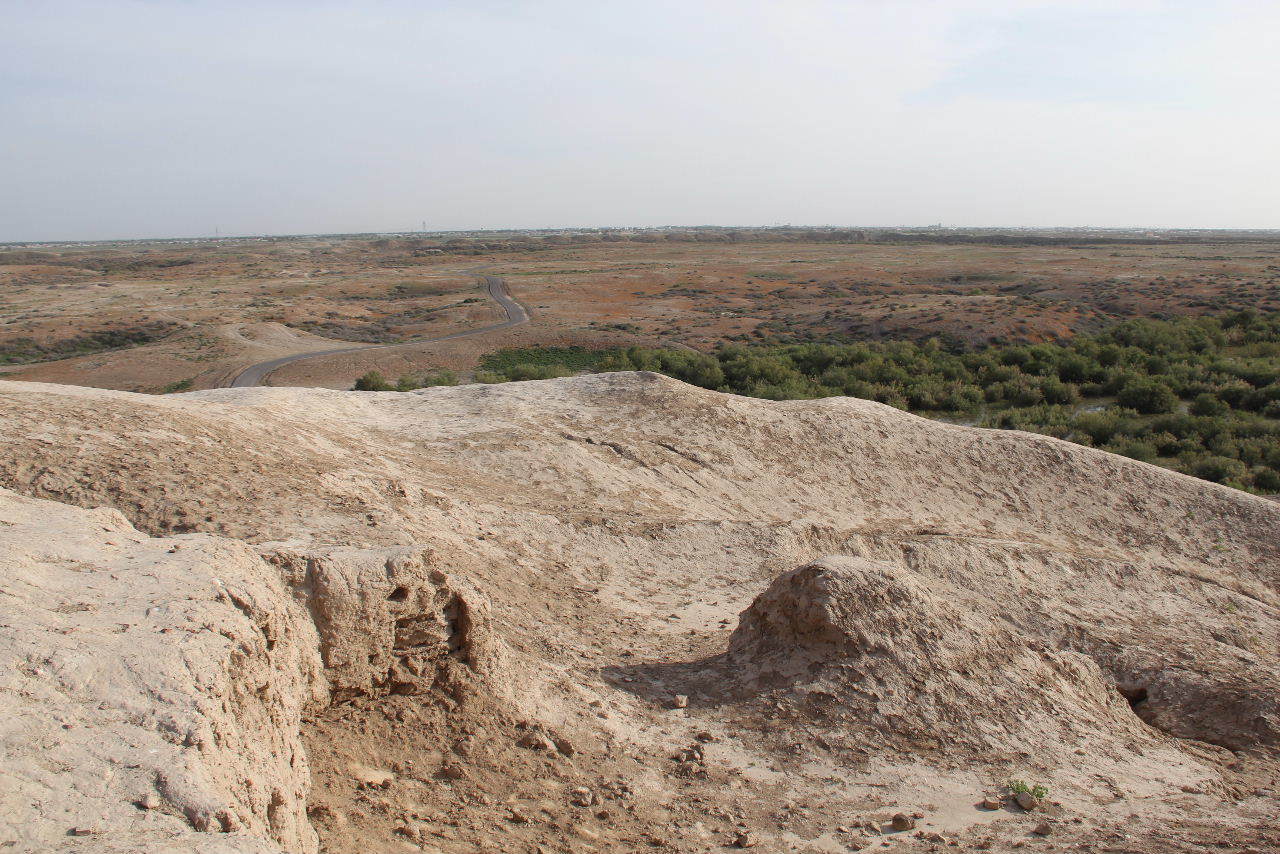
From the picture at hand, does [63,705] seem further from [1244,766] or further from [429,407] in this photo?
[429,407]

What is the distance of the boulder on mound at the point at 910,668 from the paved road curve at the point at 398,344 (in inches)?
1016

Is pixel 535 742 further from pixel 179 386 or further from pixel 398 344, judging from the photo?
pixel 398 344

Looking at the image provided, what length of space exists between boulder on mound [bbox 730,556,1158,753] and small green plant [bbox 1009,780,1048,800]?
0.51m

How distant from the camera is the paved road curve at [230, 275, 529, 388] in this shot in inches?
1394

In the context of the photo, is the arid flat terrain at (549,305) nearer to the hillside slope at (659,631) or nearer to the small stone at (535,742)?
the hillside slope at (659,631)

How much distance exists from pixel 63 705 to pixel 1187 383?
3376 centimetres

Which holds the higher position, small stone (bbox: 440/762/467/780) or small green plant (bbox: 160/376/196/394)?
small stone (bbox: 440/762/467/780)

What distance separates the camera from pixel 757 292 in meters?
71.4

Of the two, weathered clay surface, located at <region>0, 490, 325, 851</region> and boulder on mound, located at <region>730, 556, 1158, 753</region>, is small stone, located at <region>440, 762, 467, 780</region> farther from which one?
boulder on mound, located at <region>730, 556, 1158, 753</region>

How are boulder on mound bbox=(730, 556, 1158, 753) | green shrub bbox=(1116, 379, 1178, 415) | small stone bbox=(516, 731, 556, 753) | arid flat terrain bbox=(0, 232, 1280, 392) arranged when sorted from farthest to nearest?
arid flat terrain bbox=(0, 232, 1280, 392) → green shrub bbox=(1116, 379, 1178, 415) → boulder on mound bbox=(730, 556, 1158, 753) → small stone bbox=(516, 731, 556, 753)

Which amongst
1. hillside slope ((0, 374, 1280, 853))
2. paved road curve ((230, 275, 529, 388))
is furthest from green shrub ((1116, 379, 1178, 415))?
paved road curve ((230, 275, 529, 388))

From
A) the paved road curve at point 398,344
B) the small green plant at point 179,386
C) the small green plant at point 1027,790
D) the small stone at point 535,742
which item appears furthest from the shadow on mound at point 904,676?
the small green plant at point 179,386

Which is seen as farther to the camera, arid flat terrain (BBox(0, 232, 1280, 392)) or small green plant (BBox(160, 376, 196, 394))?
arid flat terrain (BBox(0, 232, 1280, 392))

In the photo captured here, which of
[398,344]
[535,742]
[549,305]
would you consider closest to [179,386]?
[398,344]
